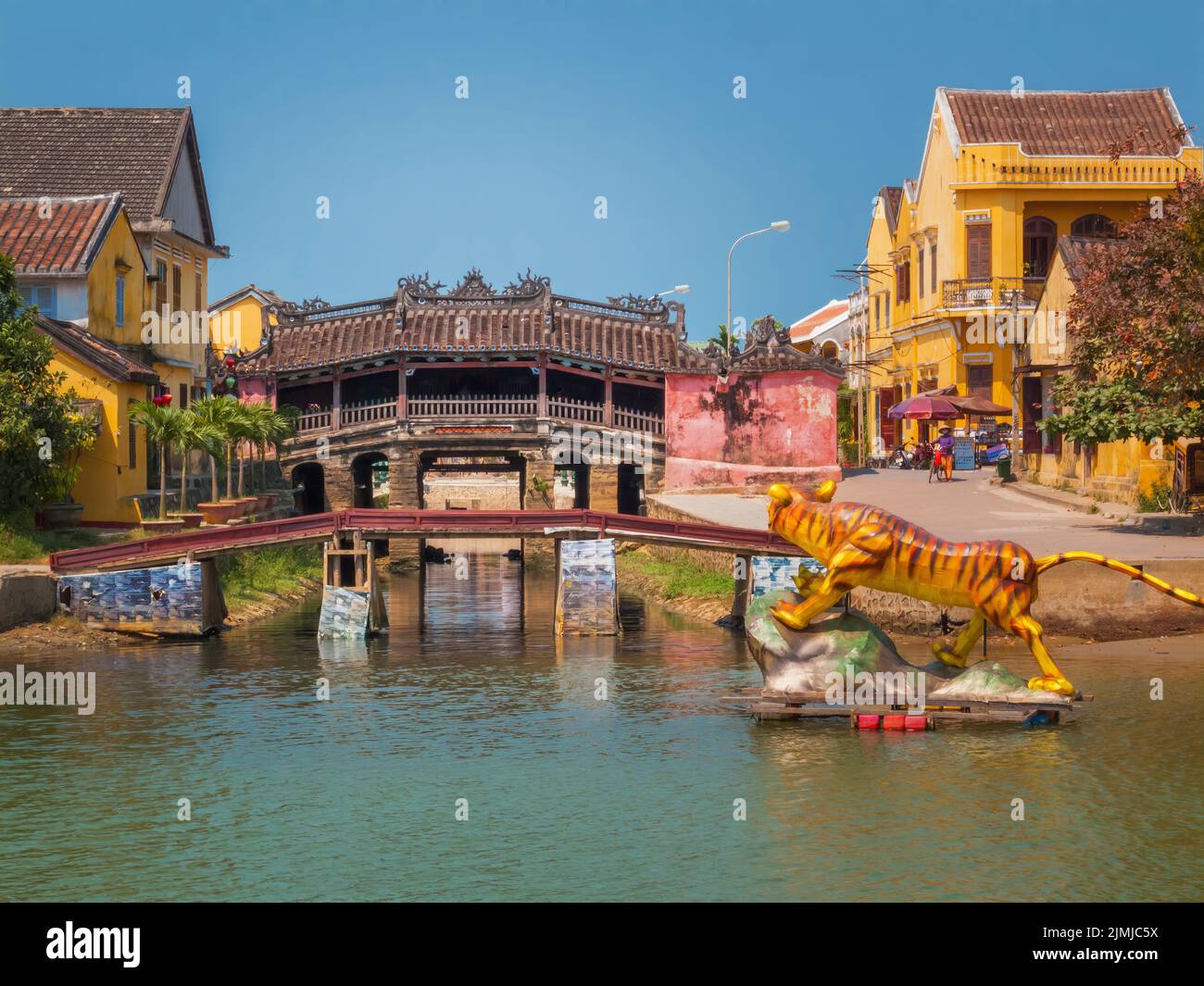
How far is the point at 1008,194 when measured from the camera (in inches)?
2140

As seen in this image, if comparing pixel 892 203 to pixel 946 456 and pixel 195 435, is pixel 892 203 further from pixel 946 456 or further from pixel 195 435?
pixel 195 435

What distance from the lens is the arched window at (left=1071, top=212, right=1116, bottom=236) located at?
54938 millimetres

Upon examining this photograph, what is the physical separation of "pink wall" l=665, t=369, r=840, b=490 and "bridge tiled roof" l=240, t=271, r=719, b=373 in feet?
3.20

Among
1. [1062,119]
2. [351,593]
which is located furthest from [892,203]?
[351,593]

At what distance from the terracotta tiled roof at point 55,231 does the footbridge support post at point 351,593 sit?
36.3ft

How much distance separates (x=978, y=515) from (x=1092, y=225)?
23.1m

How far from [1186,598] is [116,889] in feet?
46.3

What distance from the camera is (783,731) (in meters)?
21.0

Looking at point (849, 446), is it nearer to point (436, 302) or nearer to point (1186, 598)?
point (436, 302)

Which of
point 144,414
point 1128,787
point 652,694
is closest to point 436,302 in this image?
point 144,414

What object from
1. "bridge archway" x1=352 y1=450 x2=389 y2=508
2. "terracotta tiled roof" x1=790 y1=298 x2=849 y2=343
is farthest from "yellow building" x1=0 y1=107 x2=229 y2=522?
"terracotta tiled roof" x1=790 y1=298 x2=849 y2=343

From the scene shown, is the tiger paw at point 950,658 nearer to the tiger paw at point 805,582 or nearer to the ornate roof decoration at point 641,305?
the tiger paw at point 805,582

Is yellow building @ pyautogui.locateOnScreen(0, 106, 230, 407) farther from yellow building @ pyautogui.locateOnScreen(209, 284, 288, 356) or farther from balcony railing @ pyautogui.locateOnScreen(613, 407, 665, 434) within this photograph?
yellow building @ pyautogui.locateOnScreen(209, 284, 288, 356)
